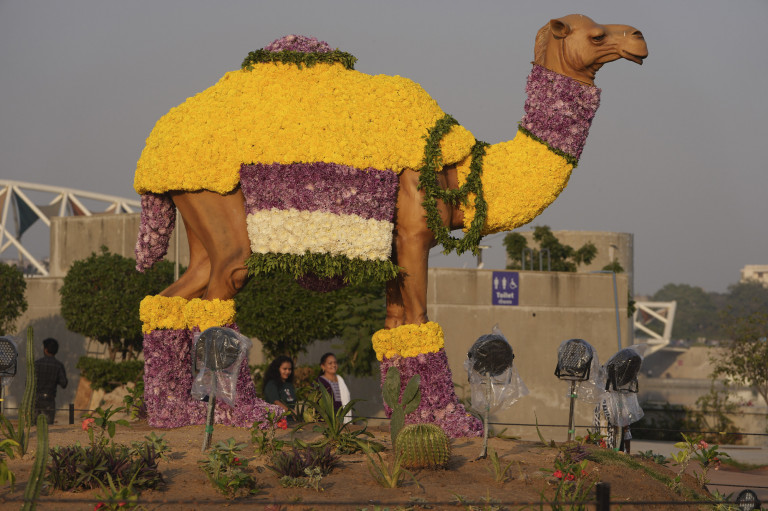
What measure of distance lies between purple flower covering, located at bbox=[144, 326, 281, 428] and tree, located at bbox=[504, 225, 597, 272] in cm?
1869

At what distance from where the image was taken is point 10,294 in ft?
68.5

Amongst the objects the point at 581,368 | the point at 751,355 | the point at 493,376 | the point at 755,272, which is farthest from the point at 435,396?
the point at 755,272

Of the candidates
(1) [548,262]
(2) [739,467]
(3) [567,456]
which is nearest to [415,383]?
(3) [567,456]

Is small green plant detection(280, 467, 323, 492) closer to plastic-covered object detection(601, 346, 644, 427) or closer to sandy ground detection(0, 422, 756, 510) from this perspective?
sandy ground detection(0, 422, 756, 510)

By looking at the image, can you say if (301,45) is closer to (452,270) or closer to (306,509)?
(306,509)

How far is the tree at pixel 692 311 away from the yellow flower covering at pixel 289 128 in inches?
3611

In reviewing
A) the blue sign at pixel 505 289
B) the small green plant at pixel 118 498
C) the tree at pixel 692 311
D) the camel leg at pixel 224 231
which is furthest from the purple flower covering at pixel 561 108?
the tree at pixel 692 311

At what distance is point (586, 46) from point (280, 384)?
439cm

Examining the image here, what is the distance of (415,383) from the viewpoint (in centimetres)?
714

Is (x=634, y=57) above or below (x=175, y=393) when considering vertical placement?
→ above

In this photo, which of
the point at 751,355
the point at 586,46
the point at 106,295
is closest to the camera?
the point at 586,46

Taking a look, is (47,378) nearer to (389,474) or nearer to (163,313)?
Answer: (163,313)

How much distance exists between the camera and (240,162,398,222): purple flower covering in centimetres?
815

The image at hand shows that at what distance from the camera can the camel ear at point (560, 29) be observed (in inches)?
333
